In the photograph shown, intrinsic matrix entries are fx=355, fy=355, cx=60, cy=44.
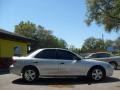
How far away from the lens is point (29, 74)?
628 inches

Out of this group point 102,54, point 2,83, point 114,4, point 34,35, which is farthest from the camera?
point 34,35

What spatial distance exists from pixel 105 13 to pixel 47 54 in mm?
31605

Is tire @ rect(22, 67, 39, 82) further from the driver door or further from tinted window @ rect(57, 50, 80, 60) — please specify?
tinted window @ rect(57, 50, 80, 60)

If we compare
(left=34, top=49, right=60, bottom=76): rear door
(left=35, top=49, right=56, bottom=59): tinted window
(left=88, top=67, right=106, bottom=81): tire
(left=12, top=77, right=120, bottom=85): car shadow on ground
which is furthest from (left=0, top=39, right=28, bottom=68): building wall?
(left=88, top=67, right=106, bottom=81): tire

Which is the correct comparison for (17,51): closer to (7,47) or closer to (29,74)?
(7,47)

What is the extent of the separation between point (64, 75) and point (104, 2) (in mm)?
32115

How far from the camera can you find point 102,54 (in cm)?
2866

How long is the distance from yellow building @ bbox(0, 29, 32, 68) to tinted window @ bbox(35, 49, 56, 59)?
37.7 ft

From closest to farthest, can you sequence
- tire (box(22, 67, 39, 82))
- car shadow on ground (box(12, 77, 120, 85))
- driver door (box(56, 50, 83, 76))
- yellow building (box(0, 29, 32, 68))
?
car shadow on ground (box(12, 77, 120, 85)) → tire (box(22, 67, 39, 82)) → driver door (box(56, 50, 83, 76)) → yellow building (box(0, 29, 32, 68))

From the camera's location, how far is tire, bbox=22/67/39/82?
1596 cm

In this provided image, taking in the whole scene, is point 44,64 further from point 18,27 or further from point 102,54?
point 18,27

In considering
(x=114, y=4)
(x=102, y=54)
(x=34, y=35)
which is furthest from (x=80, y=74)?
(x=34, y=35)

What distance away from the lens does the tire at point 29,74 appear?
52.4 ft

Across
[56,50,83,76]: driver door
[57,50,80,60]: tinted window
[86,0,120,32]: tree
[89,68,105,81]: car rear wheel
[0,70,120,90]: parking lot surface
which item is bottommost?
[0,70,120,90]: parking lot surface
